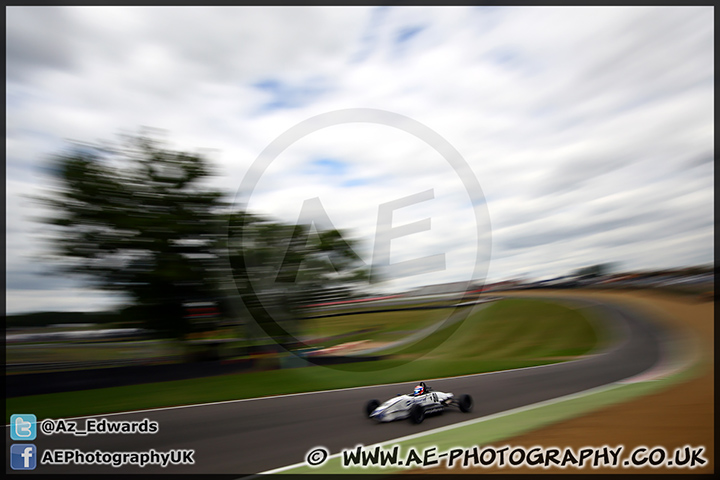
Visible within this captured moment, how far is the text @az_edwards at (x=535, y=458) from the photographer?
5.68m

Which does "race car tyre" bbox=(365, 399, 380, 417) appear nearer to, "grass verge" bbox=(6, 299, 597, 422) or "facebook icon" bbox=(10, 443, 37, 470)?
"grass verge" bbox=(6, 299, 597, 422)

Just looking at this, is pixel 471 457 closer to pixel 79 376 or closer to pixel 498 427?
pixel 498 427

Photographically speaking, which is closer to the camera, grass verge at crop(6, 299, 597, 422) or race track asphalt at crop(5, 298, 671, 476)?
race track asphalt at crop(5, 298, 671, 476)

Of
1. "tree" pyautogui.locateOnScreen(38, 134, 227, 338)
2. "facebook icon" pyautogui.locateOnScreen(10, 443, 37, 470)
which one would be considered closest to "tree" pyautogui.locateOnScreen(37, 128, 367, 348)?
"tree" pyautogui.locateOnScreen(38, 134, 227, 338)

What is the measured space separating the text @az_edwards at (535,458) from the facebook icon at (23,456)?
481cm

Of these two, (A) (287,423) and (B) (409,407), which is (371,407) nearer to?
(B) (409,407)

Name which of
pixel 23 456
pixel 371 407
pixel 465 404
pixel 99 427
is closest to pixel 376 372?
pixel 465 404

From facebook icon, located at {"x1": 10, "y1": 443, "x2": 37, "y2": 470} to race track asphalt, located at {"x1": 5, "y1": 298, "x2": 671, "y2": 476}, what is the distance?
4.6 inches

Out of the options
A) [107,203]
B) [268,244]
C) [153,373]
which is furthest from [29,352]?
[268,244]

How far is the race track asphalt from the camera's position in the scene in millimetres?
6547

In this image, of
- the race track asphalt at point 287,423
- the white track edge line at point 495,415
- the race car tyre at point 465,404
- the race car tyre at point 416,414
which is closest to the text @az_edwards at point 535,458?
the white track edge line at point 495,415

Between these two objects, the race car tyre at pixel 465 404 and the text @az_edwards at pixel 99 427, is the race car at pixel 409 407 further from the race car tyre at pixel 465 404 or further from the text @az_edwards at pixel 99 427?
the text @az_edwards at pixel 99 427

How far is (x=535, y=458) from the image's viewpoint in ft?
19.3

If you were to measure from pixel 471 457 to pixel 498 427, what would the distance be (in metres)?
1.84
